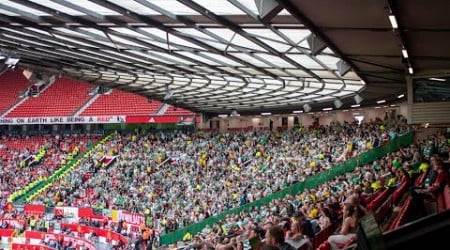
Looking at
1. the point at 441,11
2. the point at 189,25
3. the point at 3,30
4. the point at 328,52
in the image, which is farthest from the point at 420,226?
the point at 3,30

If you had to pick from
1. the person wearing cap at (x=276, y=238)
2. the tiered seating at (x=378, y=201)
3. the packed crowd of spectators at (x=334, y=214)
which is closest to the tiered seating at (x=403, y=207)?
the packed crowd of spectators at (x=334, y=214)

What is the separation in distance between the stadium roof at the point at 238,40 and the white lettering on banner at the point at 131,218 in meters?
9.07

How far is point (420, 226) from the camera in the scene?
11.0 ft

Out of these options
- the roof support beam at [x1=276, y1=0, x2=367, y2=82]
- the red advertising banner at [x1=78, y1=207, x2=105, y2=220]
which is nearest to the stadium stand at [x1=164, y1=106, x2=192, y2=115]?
the red advertising banner at [x1=78, y1=207, x2=105, y2=220]

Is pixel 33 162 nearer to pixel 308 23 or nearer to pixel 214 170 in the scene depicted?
pixel 214 170

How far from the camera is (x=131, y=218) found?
30.2m

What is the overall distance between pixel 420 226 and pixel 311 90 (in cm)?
1987

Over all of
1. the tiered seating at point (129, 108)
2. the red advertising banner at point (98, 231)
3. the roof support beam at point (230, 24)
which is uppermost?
the tiered seating at point (129, 108)

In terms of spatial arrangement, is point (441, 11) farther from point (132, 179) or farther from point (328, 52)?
point (132, 179)

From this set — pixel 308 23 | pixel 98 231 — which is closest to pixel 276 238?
pixel 308 23

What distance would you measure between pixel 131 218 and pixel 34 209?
870cm

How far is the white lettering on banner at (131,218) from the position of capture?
96.8ft

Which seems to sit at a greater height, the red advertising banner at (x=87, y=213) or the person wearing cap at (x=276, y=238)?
the person wearing cap at (x=276, y=238)

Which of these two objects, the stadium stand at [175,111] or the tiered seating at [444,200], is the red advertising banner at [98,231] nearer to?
the stadium stand at [175,111]
